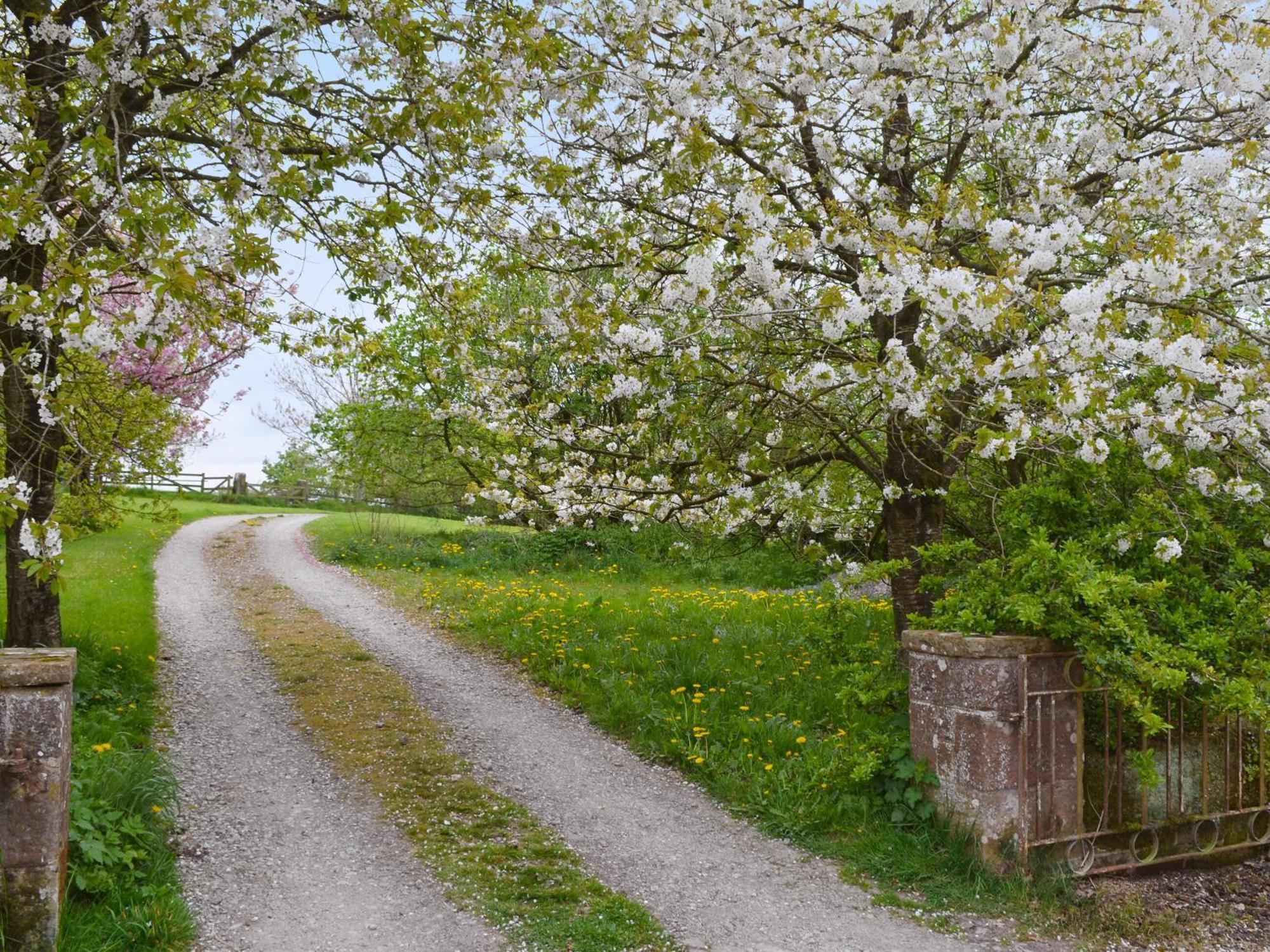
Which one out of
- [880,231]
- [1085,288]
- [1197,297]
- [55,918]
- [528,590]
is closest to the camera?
[55,918]

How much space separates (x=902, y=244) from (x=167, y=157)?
245 inches

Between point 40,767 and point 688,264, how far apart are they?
4.12m

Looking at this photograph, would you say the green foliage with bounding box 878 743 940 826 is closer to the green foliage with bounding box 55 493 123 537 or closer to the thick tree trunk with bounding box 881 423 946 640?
the thick tree trunk with bounding box 881 423 946 640

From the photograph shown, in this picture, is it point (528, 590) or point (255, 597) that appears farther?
point (255, 597)

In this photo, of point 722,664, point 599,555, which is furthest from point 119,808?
point 599,555

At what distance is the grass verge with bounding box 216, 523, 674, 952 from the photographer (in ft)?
15.1

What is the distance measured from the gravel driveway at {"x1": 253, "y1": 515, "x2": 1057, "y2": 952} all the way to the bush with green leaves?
5.25 feet

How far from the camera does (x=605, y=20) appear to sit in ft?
21.9

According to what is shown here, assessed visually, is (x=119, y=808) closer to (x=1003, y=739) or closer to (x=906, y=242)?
(x=1003, y=739)

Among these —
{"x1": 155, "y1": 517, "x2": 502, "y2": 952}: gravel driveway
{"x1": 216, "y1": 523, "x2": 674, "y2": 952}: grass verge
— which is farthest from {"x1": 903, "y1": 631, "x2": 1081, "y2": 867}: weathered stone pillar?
{"x1": 155, "y1": 517, "x2": 502, "y2": 952}: gravel driveway

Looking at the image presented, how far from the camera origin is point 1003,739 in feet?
16.4

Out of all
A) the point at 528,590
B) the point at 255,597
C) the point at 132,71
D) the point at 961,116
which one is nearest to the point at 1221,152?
the point at 961,116

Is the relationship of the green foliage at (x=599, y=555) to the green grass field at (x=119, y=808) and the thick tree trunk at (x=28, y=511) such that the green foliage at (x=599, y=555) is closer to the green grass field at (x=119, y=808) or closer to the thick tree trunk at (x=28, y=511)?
the green grass field at (x=119, y=808)

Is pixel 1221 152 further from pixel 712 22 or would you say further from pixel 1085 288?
pixel 712 22
